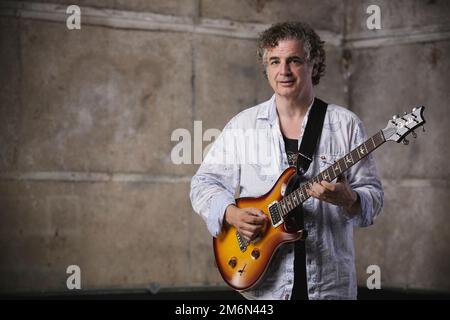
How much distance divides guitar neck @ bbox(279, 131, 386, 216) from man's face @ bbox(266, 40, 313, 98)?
0.38 metres

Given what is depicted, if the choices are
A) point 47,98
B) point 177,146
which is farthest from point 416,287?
point 47,98

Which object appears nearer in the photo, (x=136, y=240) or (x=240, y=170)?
(x=240, y=170)

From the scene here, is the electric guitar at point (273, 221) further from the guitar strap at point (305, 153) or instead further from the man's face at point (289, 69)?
the man's face at point (289, 69)

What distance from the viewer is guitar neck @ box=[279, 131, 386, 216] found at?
8.40 ft

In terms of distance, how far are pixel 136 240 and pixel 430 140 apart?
220 centimetres

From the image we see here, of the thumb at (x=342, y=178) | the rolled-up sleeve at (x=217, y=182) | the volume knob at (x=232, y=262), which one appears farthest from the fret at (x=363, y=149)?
the volume knob at (x=232, y=262)

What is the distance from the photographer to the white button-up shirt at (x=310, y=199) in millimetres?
2627

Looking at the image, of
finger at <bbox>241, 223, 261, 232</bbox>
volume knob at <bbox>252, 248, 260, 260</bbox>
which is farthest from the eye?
volume knob at <bbox>252, 248, 260, 260</bbox>

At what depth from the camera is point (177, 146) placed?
15.8 ft

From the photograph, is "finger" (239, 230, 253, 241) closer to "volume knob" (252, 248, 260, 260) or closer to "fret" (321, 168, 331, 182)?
"volume knob" (252, 248, 260, 260)
